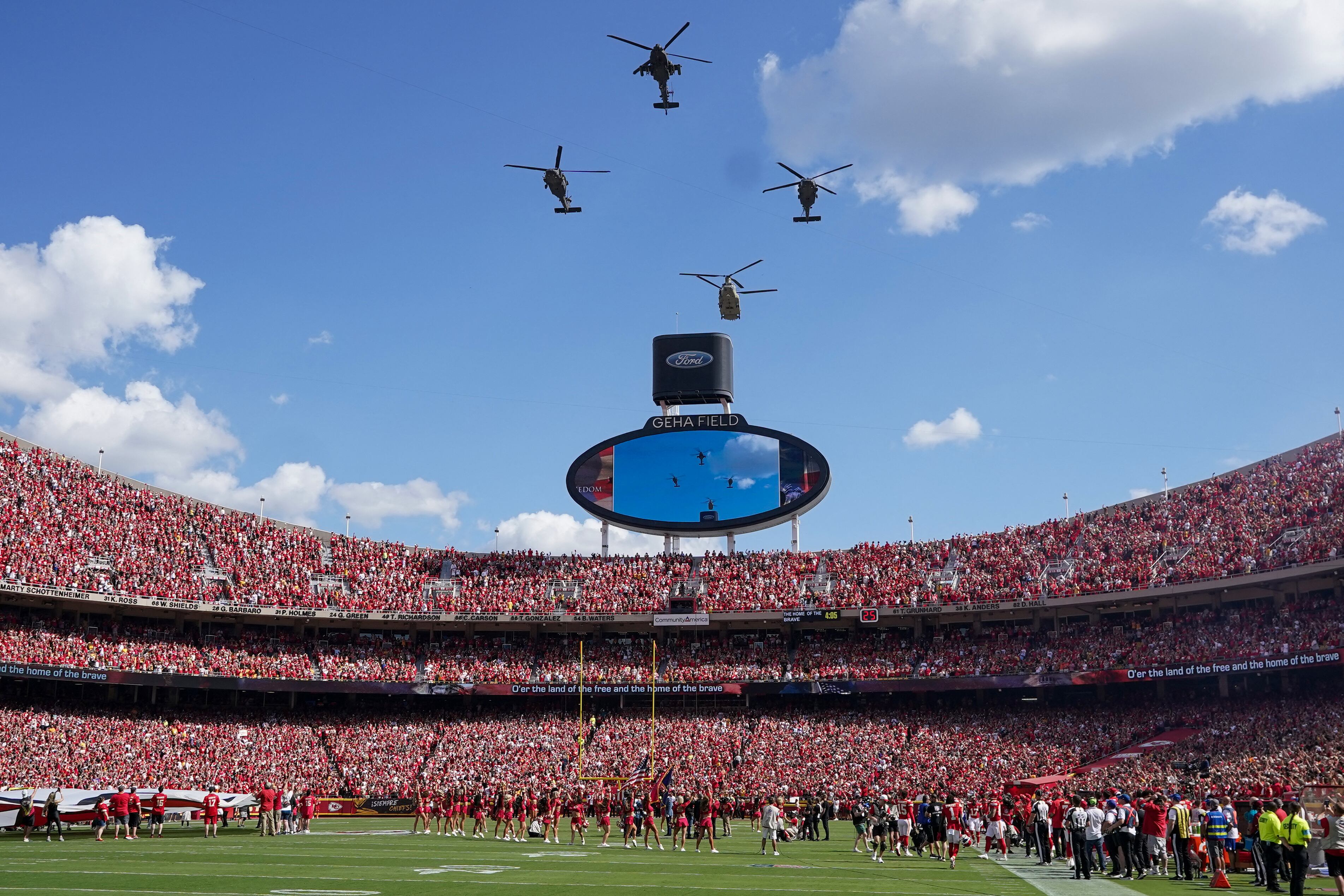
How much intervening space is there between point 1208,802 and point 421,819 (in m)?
28.3

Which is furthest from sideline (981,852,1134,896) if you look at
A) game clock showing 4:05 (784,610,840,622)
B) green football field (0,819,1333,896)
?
game clock showing 4:05 (784,610,840,622)

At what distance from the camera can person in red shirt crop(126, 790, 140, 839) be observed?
29719 mm

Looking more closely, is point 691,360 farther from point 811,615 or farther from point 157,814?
point 157,814

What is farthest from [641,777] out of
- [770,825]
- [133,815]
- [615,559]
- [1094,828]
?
[1094,828]

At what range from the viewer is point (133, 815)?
Result: 97.8 feet

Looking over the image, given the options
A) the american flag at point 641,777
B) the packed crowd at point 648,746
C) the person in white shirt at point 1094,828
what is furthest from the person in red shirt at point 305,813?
the person in white shirt at point 1094,828

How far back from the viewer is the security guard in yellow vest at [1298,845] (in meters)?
16.1

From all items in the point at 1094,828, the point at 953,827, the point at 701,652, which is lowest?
the point at 953,827

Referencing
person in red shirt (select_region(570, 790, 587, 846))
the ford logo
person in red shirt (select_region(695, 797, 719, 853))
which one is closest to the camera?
person in red shirt (select_region(695, 797, 719, 853))

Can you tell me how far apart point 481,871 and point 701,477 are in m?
38.9

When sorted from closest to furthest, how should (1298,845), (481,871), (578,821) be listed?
(1298,845) < (481,871) < (578,821)

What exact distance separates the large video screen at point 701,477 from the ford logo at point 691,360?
3.67 m

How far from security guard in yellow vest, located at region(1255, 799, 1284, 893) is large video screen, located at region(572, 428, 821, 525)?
38784 mm

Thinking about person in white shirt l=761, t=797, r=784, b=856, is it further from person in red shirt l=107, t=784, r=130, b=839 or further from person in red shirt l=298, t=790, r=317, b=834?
person in red shirt l=107, t=784, r=130, b=839
